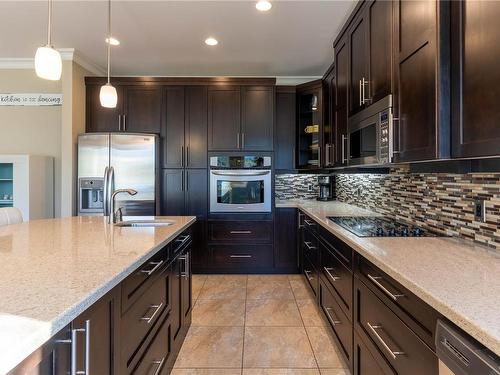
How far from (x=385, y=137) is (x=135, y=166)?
9.68 feet

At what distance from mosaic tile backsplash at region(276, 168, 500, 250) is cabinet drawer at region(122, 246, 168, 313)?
1.57 meters

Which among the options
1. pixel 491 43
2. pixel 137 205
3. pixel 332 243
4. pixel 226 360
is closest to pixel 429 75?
pixel 491 43

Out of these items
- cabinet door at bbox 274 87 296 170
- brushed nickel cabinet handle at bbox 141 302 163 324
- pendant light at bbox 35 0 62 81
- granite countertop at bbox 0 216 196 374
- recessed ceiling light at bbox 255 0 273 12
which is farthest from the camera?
A: cabinet door at bbox 274 87 296 170

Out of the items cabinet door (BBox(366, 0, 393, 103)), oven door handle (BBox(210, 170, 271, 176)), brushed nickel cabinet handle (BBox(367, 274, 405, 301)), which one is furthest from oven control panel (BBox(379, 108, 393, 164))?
oven door handle (BBox(210, 170, 271, 176))

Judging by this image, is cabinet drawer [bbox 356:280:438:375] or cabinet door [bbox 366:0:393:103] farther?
cabinet door [bbox 366:0:393:103]

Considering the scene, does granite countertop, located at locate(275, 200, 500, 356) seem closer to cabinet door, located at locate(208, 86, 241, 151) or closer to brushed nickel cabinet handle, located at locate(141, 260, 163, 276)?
brushed nickel cabinet handle, located at locate(141, 260, 163, 276)

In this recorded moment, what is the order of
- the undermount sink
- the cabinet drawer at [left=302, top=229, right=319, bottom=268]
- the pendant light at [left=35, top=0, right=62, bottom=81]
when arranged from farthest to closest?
the cabinet drawer at [left=302, top=229, right=319, bottom=268] → the undermount sink → the pendant light at [left=35, top=0, right=62, bottom=81]

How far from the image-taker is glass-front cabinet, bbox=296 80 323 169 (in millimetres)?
3963

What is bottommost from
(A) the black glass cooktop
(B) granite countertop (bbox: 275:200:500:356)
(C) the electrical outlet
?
(B) granite countertop (bbox: 275:200:500:356)

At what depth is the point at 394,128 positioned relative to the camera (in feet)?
5.70

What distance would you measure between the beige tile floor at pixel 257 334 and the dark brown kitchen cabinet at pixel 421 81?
4.80 ft

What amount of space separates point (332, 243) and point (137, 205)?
252 cm

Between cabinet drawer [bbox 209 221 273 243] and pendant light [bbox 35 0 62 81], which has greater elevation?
pendant light [bbox 35 0 62 81]

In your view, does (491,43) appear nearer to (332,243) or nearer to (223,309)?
(332,243)
